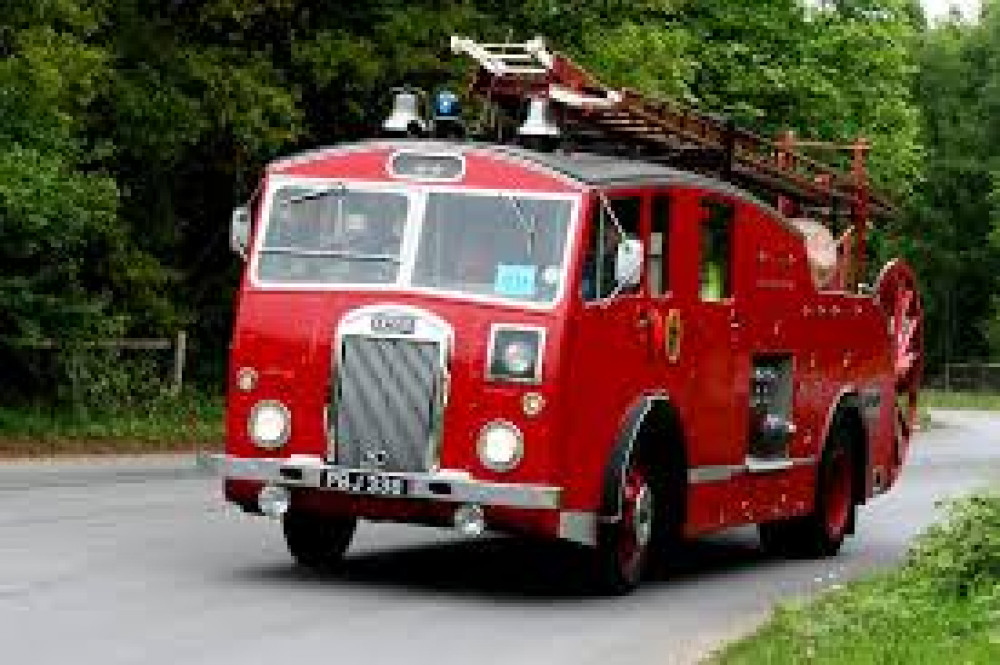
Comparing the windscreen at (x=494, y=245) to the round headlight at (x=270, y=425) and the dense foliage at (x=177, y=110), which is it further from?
the dense foliage at (x=177, y=110)

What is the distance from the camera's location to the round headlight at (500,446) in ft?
46.1

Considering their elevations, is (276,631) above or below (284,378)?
below

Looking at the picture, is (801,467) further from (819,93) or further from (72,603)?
(819,93)

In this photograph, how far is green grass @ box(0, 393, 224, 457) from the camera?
92.4 feet

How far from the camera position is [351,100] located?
35688 mm

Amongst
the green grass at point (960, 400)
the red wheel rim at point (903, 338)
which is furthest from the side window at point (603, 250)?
the green grass at point (960, 400)

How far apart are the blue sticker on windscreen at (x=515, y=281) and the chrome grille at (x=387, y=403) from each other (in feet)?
1.94

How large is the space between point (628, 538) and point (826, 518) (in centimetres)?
489

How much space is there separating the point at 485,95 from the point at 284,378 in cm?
334

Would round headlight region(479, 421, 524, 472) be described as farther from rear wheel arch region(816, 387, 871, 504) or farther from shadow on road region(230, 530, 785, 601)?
rear wheel arch region(816, 387, 871, 504)

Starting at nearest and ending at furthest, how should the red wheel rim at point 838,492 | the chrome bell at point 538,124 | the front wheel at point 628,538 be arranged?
the front wheel at point 628,538 < the chrome bell at point 538,124 < the red wheel rim at point 838,492

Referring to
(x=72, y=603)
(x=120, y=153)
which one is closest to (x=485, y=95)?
(x=72, y=603)

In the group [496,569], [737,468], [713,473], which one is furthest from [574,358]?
[737,468]

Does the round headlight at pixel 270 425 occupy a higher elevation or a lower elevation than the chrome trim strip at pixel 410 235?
lower
